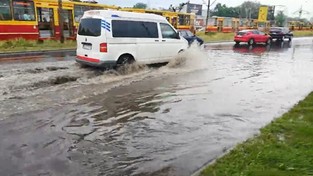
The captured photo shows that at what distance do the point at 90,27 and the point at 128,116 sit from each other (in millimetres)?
5414

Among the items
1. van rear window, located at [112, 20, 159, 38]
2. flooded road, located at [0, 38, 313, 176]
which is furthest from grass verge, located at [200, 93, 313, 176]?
van rear window, located at [112, 20, 159, 38]

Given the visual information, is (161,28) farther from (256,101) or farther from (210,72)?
(256,101)

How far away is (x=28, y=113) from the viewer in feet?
23.1

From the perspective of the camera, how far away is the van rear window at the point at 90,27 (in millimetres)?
11312

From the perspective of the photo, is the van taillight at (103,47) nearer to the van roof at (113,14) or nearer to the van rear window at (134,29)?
the van rear window at (134,29)

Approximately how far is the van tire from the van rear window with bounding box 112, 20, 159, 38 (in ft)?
2.47

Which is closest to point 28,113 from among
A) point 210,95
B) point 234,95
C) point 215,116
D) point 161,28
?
point 215,116

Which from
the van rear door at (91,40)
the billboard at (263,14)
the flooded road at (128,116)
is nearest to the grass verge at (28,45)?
the flooded road at (128,116)

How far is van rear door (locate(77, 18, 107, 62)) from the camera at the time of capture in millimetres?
11219

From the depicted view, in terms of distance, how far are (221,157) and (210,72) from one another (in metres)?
8.93

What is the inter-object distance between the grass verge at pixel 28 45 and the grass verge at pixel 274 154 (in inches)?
656

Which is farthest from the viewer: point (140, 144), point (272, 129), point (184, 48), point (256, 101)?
point (184, 48)

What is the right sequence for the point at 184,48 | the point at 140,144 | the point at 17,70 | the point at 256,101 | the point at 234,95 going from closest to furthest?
the point at 140,144, the point at 256,101, the point at 234,95, the point at 17,70, the point at 184,48

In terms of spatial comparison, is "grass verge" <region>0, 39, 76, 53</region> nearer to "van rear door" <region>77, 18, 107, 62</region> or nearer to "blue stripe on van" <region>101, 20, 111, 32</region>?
"van rear door" <region>77, 18, 107, 62</region>
